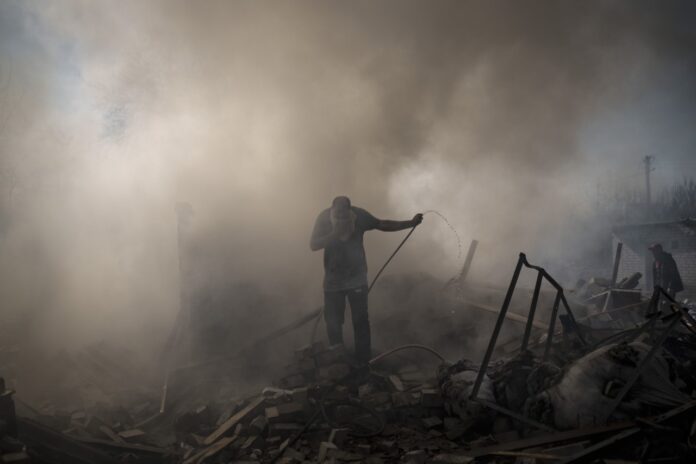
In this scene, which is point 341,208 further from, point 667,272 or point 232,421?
point 667,272

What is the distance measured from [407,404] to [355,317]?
4.65ft

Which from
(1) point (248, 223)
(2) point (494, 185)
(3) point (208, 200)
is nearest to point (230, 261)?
(1) point (248, 223)

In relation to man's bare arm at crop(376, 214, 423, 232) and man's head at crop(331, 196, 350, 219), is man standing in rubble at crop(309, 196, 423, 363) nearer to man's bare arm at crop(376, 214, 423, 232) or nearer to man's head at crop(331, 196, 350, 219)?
man's head at crop(331, 196, 350, 219)

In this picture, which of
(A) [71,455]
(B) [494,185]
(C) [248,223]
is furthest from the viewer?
(B) [494,185]

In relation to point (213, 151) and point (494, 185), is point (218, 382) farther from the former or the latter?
point (494, 185)

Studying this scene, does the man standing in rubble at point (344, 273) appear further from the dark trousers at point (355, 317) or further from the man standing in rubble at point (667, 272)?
the man standing in rubble at point (667, 272)

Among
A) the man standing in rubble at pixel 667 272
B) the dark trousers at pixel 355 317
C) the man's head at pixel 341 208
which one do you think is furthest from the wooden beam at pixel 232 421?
the man standing in rubble at pixel 667 272

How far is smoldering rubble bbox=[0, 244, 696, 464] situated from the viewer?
3094 millimetres

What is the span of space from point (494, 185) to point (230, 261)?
896cm

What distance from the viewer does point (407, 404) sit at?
4570 mm

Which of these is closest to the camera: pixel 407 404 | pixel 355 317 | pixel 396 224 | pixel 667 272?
pixel 407 404

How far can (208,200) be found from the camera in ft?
36.2

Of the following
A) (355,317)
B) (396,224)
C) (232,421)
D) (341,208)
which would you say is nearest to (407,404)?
(355,317)

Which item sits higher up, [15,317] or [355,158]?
[355,158]
